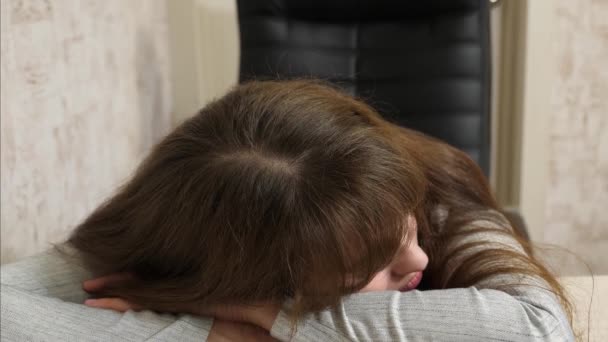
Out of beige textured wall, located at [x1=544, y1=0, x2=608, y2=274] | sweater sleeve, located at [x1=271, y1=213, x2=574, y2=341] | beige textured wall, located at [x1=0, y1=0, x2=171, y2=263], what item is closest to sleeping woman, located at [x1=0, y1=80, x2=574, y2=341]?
sweater sleeve, located at [x1=271, y1=213, x2=574, y2=341]

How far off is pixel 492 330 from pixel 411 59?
3.37 ft

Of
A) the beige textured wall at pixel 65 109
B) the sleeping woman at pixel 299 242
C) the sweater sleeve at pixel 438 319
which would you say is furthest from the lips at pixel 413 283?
the beige textured wall at pixel 65 109

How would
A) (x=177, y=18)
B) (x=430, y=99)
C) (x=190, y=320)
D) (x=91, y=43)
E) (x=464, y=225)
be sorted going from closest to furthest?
(x=190, y=320) < (x=464, y=225) < (x=91, y=43) < (x=430, y=99) < (x=177, y=18)

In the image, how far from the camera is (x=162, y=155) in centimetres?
84

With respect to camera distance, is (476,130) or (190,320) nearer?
(190,320)

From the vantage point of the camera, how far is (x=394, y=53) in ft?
5.42

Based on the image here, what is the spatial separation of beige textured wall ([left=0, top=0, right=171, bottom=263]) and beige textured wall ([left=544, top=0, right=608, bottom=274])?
1221 millimetres

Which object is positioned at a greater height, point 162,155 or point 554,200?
point 162,155

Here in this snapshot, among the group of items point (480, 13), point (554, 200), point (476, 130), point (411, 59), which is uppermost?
point (480, 13)

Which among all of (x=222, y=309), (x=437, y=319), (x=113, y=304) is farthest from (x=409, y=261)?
(x=113, y=304)

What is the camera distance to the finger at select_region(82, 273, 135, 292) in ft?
2.88

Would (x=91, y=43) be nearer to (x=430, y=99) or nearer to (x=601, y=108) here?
(x=430, y=99)

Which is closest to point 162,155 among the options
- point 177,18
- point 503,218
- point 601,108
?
point 503,218

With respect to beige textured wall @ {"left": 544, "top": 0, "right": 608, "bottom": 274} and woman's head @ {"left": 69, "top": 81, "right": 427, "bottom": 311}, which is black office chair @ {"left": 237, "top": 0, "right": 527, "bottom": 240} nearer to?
beige textured wall @ {"left": 544, "top": 0, "right": 608, "bottom": 274}
